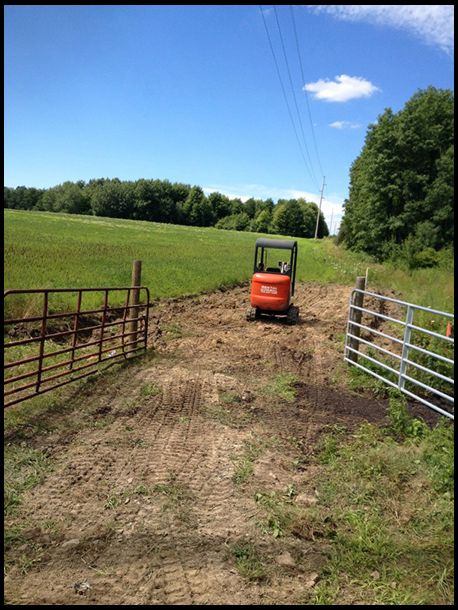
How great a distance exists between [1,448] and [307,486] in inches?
126

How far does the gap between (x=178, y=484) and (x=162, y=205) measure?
395 ft

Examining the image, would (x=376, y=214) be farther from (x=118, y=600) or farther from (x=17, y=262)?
(x=118, y=600)

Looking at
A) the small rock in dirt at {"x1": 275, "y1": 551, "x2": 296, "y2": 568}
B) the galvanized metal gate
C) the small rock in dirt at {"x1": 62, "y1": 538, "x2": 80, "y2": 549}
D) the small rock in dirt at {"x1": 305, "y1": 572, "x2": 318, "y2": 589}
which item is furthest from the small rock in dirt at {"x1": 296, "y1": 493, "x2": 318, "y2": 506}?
the galvanized metal gate

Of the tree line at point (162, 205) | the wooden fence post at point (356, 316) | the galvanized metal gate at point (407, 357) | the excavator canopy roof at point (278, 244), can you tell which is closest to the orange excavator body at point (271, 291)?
the excavator canopy roof at point (278, 244)

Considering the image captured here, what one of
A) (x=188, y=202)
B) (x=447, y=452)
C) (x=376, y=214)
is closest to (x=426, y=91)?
(x=376, y=214)

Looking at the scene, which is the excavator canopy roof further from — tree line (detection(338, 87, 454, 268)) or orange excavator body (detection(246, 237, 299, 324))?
tree line (detection(338, 87, 454, 268))

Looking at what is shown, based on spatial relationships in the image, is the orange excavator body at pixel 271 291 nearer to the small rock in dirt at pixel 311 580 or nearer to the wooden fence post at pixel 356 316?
the wooden fence post at pixel 356 316

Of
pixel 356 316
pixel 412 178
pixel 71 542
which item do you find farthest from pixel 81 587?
pixel 412 178

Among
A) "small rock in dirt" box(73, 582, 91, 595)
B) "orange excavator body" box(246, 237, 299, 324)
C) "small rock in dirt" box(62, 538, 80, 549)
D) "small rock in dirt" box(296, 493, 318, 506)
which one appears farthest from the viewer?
"orange excavator body" box(246, 237, 299, 324)

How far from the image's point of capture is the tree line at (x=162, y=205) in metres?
115

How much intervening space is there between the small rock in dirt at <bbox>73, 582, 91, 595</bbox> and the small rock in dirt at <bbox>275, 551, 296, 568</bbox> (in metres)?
1.42

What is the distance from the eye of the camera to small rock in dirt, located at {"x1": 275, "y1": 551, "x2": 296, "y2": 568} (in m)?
3.41

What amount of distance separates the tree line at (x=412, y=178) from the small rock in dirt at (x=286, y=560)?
1299 inches

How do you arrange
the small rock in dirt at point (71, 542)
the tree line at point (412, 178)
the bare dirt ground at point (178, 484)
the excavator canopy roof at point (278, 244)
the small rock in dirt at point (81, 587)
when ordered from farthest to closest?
the tree line at point (412, 178) → the excavator canopy roof at point (278, 244) → the small rock in dirt at point (71, 542) → the bare dirt ground at point (178, 484) → the small rock in dirt at point (81, 587)
